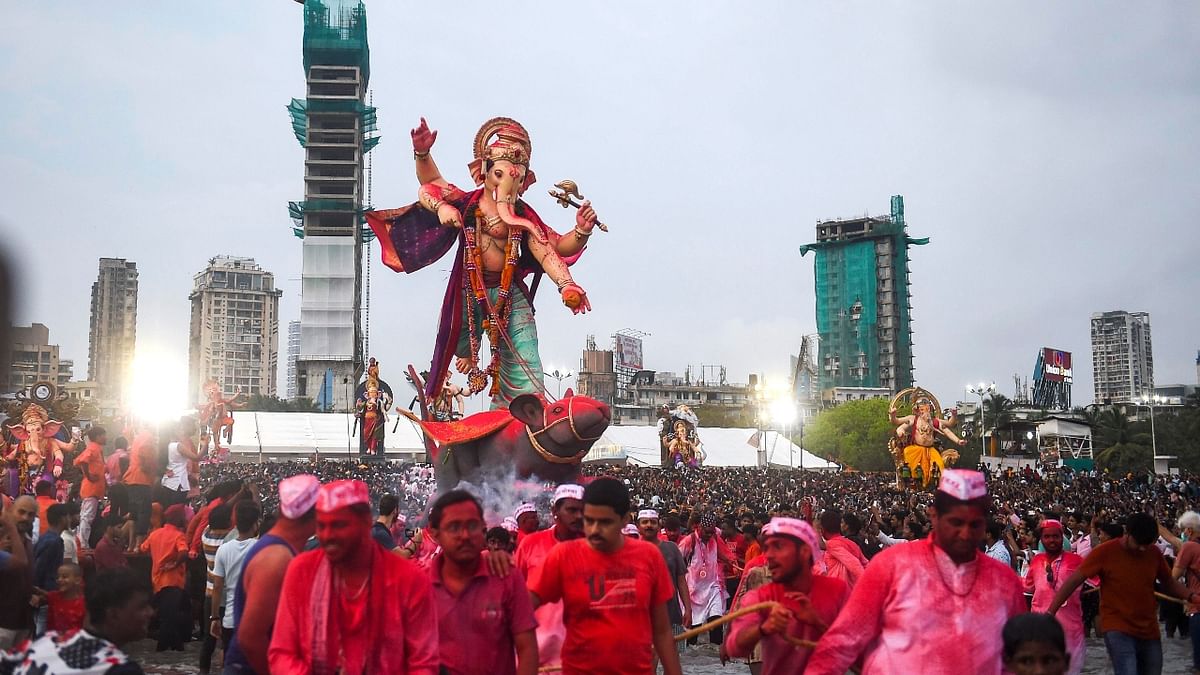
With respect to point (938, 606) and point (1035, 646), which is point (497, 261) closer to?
point (938, 606)

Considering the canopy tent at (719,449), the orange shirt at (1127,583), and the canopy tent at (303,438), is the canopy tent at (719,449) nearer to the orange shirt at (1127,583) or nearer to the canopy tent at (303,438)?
the canopy tent at (303,438)

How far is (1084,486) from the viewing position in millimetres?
33406

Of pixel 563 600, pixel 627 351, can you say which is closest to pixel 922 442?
pixel 563 600

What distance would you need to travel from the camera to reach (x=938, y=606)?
430cm

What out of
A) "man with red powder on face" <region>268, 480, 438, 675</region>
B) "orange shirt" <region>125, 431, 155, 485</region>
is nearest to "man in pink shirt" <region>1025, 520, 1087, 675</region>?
"man with red powder on face" <region>268, 480, 438, 675</region>

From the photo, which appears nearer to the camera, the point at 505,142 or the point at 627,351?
the point at 505,142

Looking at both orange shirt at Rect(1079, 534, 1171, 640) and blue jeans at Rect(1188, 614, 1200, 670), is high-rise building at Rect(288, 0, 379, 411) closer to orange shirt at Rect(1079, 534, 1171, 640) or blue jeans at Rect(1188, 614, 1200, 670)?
blue jeans at Rect(1188, 614, 1200, 670)

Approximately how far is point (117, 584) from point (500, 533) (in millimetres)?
2909

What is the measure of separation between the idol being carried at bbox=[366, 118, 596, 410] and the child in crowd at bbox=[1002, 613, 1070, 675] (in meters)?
13.0

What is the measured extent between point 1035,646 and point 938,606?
498 millimetres

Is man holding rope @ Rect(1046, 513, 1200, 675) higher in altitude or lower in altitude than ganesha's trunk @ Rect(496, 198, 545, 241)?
lower

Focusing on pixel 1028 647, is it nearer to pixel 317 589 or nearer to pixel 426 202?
pixel 317 589

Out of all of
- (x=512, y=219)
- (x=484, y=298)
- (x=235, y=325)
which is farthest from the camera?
(x=235, y=325)

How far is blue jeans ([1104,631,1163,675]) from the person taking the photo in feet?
23.1
